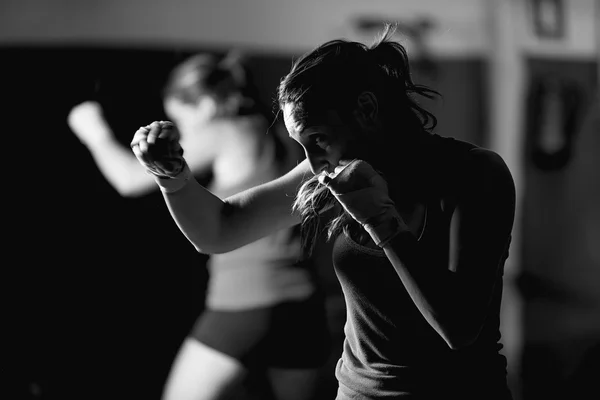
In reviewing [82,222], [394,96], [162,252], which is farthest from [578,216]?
[394,96]

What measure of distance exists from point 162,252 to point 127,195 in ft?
0.80

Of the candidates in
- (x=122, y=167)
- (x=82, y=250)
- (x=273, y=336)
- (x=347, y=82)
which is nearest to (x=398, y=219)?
(x=347, y=82)

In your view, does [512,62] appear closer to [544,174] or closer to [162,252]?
[544,174]

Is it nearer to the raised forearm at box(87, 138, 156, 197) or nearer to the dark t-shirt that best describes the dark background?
the raised forearm at box(87, 138, 156, 197)

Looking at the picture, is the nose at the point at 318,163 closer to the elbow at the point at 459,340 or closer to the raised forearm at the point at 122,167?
the elbow at the point at 459,340

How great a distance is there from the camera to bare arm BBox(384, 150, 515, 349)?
939 mm

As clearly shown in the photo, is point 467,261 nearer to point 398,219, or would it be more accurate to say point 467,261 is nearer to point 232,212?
point 398,219

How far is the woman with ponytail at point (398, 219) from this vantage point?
0.96 metres

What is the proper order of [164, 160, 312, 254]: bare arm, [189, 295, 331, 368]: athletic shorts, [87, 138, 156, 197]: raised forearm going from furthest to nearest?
[87, 138, 156, 197]: raised forearm
[189, 295, 331, 368]: athletic shorts
[164, 160, 312, 254]: bare arm

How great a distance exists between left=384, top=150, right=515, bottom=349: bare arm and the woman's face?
0.54 ft

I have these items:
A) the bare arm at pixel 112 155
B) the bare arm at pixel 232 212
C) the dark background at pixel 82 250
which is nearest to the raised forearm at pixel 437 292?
the bare arm at pixel 232 212

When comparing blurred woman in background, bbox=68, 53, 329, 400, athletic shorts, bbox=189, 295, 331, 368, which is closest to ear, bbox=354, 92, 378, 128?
blurred woman in background, bbox=68, 53, 329, 400

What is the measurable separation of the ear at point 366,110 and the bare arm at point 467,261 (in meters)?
0.17

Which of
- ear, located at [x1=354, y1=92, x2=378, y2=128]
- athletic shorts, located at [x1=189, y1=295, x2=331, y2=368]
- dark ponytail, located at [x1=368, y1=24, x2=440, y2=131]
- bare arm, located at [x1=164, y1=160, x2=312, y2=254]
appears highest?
dark ponytail, located at [x1=368, y1=24, x2=440, y2=131]
